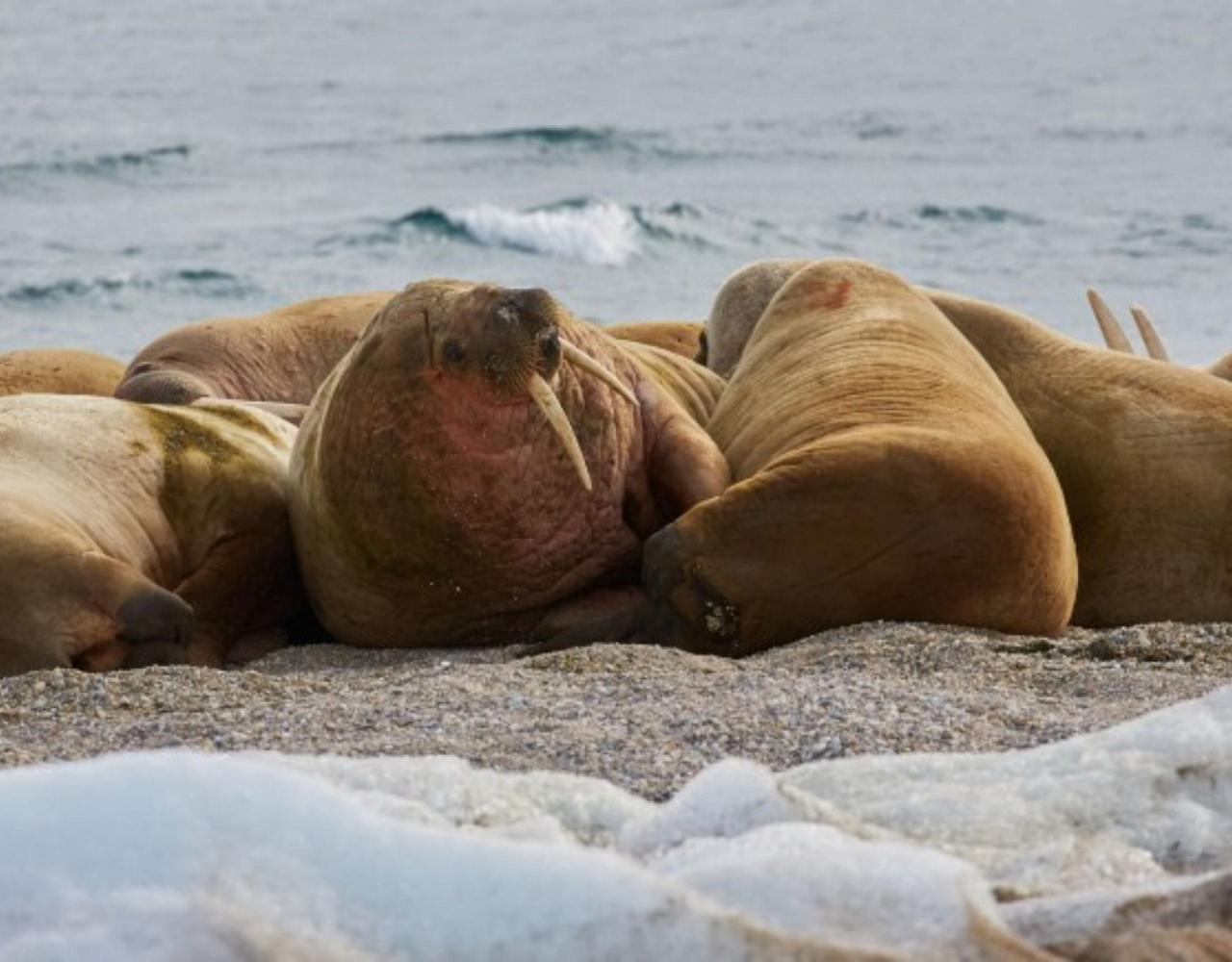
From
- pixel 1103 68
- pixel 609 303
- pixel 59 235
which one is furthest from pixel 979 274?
pixel 1103 68

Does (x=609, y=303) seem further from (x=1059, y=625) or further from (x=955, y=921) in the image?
(x=955, y=921)

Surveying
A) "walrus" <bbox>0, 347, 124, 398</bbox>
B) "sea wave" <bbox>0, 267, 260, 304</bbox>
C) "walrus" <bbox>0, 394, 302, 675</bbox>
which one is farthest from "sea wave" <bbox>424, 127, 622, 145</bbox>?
"walrus" <bbox>0, 394, 302, 675</bbox>

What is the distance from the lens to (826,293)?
23.4ft

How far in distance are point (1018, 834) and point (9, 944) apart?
135 centimetres

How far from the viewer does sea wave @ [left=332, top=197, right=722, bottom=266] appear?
24.3 m

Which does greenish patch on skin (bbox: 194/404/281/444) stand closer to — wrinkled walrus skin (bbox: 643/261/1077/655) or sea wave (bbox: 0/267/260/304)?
wrinkled walrus skin (bbox: 643/261/1077/655)

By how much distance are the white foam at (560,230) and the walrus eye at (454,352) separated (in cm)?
1825

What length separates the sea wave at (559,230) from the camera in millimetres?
24297

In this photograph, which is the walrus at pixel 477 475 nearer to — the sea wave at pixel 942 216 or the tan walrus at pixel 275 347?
the tan walrus at pixel 275 347

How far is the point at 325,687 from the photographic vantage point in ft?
16.8

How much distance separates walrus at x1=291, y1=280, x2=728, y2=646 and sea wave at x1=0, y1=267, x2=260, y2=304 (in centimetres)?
1552

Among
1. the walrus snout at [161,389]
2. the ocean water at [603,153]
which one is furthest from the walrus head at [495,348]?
the ocean water at [603,153]

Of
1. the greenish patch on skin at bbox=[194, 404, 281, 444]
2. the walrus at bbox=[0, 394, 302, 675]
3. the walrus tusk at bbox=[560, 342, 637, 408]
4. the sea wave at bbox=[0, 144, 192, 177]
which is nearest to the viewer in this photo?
the walrus at bbox=[0, 394, 302, 675]

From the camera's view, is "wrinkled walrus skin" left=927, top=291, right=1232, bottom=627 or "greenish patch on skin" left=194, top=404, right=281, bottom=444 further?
"greenish patch on skin" left=194, top=404, right=281, bottom=444
